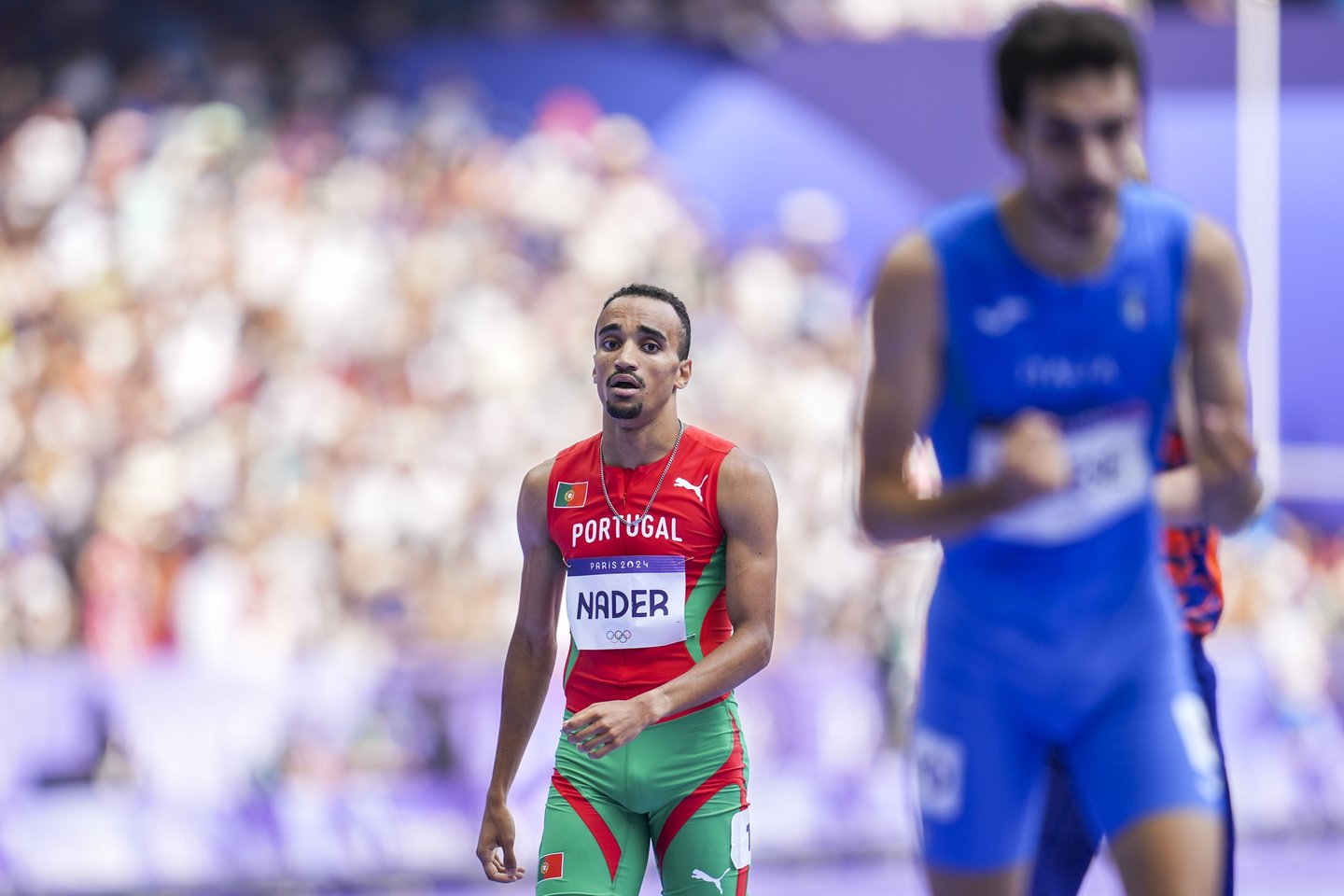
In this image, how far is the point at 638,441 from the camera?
192 inches

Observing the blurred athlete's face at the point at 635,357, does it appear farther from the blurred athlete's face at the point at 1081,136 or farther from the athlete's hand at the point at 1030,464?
the athlete's hand at the point at 1030,464

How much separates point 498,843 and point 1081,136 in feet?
8.32

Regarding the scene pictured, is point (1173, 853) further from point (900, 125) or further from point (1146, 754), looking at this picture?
point (900, 125)

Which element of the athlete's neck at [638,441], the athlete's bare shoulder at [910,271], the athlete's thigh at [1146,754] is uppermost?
the athlete's bare shoulder at [910,271]

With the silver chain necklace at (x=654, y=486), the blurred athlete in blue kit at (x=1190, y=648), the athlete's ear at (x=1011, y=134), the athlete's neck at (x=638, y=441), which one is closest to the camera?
the athlete's ear at (x=1011, y=134)

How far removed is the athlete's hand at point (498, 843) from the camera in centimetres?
467

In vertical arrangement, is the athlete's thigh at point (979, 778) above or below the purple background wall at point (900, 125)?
below

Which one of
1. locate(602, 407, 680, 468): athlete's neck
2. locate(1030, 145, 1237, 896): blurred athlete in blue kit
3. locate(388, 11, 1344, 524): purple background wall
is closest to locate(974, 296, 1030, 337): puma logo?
locate(1030, 145, 1237, 896): blurred athlete in blue kit

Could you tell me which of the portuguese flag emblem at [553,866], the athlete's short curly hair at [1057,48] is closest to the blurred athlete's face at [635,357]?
the portuguese flag emblem at [553,866]

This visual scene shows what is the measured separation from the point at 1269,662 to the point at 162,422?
24.0 feet

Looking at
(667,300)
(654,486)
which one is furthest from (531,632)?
(667,300)

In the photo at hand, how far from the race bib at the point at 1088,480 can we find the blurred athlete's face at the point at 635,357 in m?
1.46

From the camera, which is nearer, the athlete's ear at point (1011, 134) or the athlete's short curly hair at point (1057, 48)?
the athlete's short curly hair at point (1057, 48)

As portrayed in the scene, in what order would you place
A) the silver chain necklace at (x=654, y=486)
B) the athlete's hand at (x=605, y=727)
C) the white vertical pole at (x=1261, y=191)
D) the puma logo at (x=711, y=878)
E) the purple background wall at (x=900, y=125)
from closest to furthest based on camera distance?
the athlete's hand at (x=605, y=727), the puma logo at (x=711, y=878), the silver chain necklace at (x=654, y=486), the white vertical pole at (x=1261, y=191), the purple background wall at (x=900, y=125)
